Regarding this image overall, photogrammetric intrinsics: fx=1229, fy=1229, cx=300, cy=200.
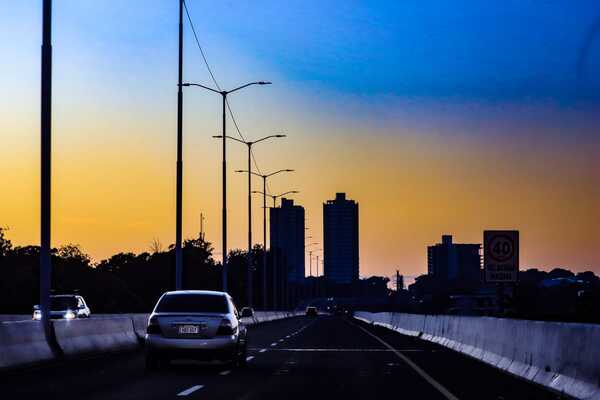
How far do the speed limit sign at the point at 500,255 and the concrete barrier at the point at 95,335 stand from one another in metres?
9.22

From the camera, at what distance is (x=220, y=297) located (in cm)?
2430

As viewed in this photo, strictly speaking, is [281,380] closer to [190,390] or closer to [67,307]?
[190,390]

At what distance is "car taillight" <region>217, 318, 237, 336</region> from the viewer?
23062mm

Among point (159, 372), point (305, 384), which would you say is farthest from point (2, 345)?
point (305, 384)

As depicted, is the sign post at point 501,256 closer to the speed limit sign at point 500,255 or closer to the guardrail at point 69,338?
the speed limit sign at point 500,255

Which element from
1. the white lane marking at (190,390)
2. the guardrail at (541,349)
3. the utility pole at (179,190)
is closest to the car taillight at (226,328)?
the white lane marking at (190,390)

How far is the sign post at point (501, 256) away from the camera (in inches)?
1005

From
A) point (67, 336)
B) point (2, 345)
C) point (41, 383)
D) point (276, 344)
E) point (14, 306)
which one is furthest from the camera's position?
point (14, 306)

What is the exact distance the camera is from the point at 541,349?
63.4ft

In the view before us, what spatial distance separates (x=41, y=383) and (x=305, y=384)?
13.5 ft

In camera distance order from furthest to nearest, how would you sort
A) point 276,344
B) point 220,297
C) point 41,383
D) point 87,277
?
point 87,277
point 276,344
point 220,297
point 41,383

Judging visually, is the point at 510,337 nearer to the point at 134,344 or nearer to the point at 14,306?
the point at 134,344

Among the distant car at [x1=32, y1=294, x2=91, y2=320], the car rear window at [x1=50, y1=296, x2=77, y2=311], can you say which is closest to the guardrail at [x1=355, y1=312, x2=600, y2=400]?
the distant car at [x1=32, y1=294, x2=91, y2=320]

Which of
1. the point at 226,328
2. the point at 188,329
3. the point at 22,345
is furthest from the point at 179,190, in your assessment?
the point at 188,329
